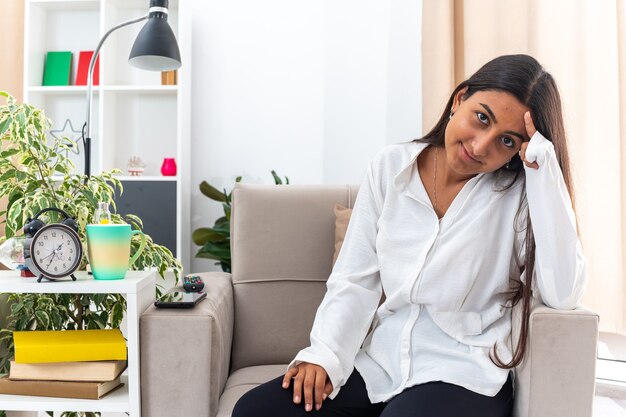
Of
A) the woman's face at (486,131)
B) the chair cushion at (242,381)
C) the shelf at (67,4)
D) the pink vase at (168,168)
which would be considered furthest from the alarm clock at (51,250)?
the shelf at (67,4)

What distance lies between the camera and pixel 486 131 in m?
1.21

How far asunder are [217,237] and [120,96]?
980mm

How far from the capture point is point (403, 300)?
49.9 inches

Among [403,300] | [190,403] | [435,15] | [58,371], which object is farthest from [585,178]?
[58,371]

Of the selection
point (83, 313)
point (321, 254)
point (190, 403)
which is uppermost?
point (321, 254)

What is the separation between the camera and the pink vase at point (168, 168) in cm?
296

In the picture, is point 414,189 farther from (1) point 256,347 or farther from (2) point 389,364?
(1) point 256,347

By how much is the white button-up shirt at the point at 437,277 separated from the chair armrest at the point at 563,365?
6 cm

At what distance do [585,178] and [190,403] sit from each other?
1869 millimetres

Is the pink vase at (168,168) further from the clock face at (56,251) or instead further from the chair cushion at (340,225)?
the clock face at (56,251)

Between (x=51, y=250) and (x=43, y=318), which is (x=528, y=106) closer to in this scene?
(x=51, y=250)

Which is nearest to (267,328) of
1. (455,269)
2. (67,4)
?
(455,269)

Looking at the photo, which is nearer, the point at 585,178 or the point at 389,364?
the point at 389,364

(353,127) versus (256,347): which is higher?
(353,127)
